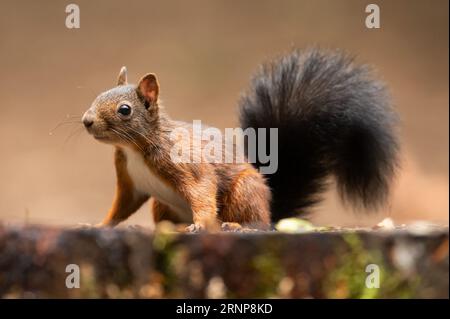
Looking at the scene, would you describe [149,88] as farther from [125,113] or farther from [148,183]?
[148,183]

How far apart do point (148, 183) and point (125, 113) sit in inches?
7.4

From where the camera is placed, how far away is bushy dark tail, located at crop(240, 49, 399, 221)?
2035 mm

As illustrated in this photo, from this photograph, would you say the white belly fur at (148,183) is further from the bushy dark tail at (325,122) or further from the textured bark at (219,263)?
the textured bark at (219,263)

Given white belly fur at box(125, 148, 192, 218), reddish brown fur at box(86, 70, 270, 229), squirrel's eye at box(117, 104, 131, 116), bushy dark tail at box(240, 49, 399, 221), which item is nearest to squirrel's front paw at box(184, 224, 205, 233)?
reddish brown fur at box(86, 70, 270, 229)

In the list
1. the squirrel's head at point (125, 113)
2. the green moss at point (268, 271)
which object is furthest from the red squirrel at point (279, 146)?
the green moss at point (268, 271)

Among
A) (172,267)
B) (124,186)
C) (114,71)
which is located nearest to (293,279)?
(172,267)

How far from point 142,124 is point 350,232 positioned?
69 cm

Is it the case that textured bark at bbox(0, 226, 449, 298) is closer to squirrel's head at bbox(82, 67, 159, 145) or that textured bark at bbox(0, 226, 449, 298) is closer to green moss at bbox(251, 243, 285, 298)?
green moss at bbox(251, 243, 285, 298)

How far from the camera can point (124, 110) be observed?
1618mm

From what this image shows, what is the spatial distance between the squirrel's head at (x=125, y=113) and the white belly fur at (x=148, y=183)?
7 cm

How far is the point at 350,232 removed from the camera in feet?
3.63

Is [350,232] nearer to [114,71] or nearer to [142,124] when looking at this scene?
[142,124]

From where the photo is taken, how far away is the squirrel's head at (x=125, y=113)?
62.7 inches
